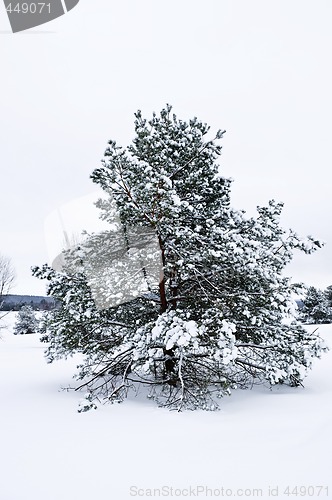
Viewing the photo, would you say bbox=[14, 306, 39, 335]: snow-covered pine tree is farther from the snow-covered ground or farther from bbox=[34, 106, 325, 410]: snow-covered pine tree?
the snow-covered ground

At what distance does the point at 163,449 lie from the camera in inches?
208

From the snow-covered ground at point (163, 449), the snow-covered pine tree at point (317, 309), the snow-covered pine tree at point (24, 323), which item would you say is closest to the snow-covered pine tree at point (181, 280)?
the snow-covered ground at point (163, 449)

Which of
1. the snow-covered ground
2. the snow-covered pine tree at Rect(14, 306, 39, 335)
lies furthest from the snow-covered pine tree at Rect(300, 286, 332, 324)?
the snow-covered ground

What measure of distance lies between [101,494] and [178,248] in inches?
215

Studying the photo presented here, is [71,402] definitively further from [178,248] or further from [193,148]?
[193,148]

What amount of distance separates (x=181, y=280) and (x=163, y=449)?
4.45 meters

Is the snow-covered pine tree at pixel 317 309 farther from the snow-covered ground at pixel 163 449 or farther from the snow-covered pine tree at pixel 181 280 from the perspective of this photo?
the snow-covered ground at pixel 163 449

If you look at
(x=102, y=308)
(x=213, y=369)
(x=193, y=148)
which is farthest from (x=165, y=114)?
(x=213, y=369)

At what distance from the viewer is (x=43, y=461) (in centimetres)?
482

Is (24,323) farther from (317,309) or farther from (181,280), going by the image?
(181,280)

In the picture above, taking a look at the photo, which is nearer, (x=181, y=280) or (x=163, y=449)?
(x=163, y=449)

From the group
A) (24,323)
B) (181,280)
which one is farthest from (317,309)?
(24,323)

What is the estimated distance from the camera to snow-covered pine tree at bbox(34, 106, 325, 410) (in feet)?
25.3

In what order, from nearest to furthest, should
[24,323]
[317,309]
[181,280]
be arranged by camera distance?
1. [181,280]
2. [317,309]
3. [24,323]
